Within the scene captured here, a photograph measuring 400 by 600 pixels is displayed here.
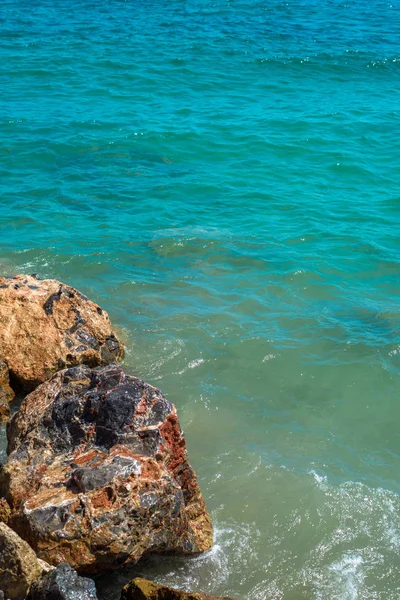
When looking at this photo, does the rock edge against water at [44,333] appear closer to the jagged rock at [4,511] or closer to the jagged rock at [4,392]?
the jagged rock at [4,392]

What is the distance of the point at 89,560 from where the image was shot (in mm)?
7016

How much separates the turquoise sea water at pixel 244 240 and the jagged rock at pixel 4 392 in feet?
7.33

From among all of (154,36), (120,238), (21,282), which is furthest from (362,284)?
(154,36)

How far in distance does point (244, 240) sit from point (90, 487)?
1000 cm

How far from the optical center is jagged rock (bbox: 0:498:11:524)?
7281 mm

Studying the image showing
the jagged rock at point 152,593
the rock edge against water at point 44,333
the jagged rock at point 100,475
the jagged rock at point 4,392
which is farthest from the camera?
the rock edge against water at point 44,333

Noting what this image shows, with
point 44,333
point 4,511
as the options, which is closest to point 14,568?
point 4,511

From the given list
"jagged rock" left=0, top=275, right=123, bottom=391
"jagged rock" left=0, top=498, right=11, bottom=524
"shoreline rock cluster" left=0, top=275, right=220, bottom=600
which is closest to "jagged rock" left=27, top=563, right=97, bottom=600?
"shoreline rock cluster" left=0, top=275, right=220, bottom=600

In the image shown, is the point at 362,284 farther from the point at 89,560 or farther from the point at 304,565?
the point at 89,560

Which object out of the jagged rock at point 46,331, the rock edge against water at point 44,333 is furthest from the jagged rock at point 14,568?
the jagged rock at point 46,331

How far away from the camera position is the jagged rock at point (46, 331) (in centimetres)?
1004

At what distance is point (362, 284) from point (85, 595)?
394 inches

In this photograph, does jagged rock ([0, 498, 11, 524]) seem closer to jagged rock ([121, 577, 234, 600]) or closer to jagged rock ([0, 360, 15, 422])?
jagged rock ([121, 577, 234, 600])

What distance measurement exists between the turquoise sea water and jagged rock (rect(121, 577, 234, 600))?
2.68 ft
